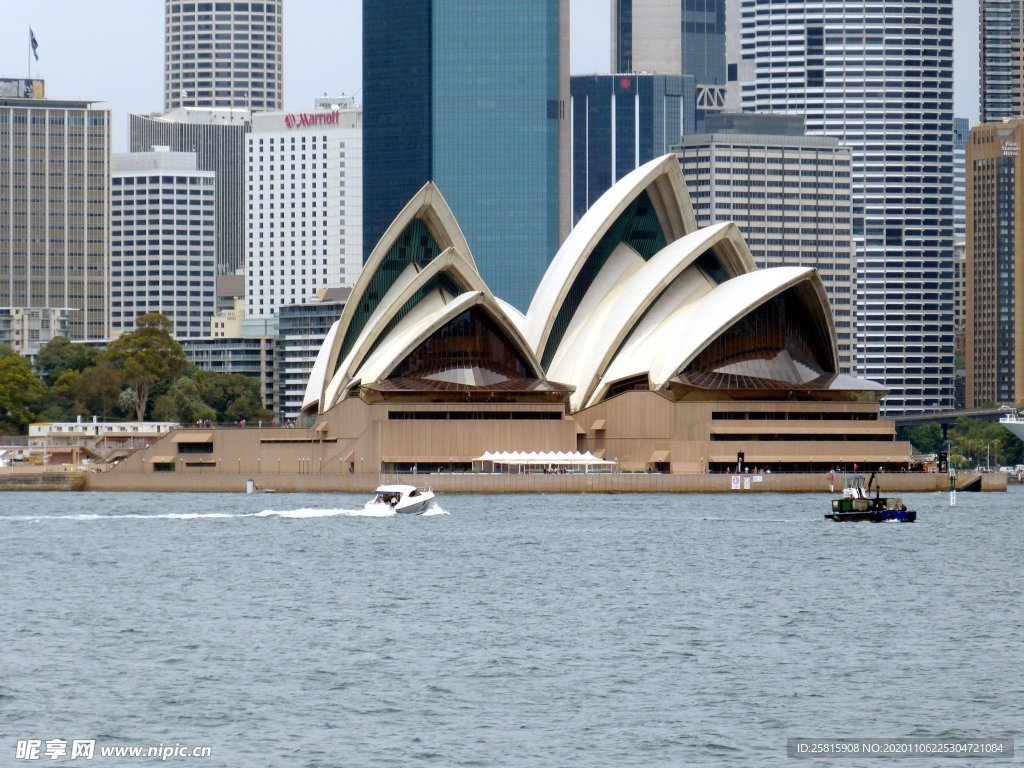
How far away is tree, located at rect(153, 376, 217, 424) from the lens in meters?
157

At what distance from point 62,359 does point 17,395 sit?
28.8 meters

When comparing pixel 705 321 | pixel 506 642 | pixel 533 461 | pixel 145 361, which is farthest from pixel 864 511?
pixel 145 361

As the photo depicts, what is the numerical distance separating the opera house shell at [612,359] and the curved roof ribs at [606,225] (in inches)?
4.4

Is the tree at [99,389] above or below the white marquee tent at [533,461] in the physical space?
above

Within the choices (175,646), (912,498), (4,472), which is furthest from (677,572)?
(4,472)

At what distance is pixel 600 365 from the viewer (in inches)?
4707

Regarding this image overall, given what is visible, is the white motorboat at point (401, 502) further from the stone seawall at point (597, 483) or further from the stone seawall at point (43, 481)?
the stone seawall at point (43, 481)

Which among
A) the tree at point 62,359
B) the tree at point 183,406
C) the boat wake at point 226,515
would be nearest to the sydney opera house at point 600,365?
the boat wake at point 226,515

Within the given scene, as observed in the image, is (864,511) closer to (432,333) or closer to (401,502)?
(401,502)

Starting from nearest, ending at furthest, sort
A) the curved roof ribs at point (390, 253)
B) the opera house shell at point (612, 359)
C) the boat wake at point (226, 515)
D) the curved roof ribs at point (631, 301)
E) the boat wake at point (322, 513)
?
the boat wake at point (226, 515), the boat wake at point (322, 513), the opera house shell at point (612, 359), the curved roof ribs at point (631, 301), the curved roof ribs at point (390, 253)

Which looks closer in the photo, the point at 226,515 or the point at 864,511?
the point at 864,511

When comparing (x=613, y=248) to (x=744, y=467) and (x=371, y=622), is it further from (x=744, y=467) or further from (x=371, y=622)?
(x=371, y=622)

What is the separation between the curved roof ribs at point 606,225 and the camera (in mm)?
120312

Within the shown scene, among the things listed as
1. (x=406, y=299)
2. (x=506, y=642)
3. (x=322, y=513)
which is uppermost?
(x=406, y=299)
